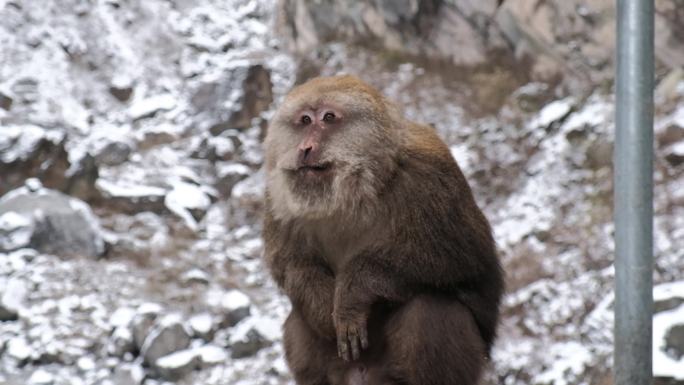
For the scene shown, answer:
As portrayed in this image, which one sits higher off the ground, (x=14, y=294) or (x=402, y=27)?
(x=402, y=27)

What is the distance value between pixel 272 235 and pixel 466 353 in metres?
0.74

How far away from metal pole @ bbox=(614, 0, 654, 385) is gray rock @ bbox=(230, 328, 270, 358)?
2.96 meters

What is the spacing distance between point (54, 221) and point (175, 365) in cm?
166

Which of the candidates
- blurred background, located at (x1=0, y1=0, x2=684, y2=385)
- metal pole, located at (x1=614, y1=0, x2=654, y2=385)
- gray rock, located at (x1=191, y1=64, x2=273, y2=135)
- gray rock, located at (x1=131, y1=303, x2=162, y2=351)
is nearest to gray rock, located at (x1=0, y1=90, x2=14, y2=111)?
blurred background, located at (x1=0, y1=0, x2=684, y2=385)

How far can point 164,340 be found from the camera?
488 cm

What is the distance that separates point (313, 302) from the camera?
8.27ft

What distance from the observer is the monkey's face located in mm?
2381

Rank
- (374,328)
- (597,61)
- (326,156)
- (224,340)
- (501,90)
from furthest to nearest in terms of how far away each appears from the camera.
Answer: (501,90) < (597,61) < (224,340) < (374,328) < (326,156)

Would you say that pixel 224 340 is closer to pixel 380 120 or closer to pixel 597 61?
pixel 380 120

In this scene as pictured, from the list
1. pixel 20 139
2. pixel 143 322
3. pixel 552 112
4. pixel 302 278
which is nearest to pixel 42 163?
pixel 20 139

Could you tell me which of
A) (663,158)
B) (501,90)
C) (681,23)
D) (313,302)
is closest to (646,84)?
(313,302)

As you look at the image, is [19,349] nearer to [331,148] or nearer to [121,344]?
[121,344]

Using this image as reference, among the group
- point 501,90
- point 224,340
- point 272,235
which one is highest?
point 501,90

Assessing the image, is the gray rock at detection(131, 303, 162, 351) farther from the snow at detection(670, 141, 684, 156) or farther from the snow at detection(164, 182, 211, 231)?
the snow at detection(670, 141, 684, 156)
